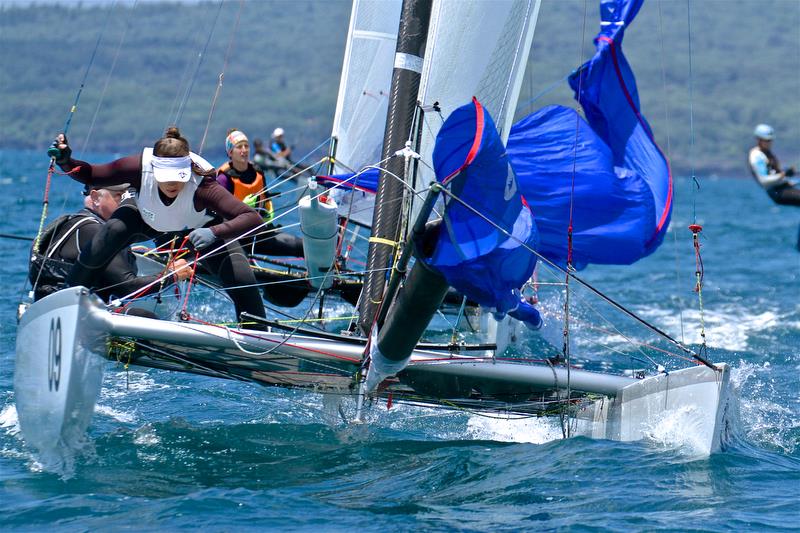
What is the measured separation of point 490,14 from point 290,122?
400 feet

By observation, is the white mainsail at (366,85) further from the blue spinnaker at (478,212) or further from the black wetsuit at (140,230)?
the blue spinnaker at (478,212)

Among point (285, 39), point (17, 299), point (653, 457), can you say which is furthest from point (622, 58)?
point (285, 39)

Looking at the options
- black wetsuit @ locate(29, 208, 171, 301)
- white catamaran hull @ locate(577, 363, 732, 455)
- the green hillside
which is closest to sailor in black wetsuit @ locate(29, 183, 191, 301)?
black wetsuit @ locate(29, 208, 171, 301)

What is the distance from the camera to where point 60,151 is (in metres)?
5.41

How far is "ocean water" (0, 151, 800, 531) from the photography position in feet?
14.8

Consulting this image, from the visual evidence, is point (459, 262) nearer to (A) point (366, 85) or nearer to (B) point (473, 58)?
(B) point (473, 58)

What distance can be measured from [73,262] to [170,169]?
1.26 meters

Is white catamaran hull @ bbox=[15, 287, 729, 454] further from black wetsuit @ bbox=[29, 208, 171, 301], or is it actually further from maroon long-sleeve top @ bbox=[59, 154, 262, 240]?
black wetsuit @ bbox=[29, 208, 171, 301]

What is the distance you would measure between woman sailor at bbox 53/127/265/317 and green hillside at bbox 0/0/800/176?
9639 centimetres

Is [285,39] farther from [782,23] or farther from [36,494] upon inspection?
[36,494]

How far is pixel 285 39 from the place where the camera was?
17000 cm

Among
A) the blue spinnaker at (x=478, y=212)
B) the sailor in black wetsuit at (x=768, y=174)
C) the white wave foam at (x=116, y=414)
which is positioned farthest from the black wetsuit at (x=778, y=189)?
the white wave foam at (x=116, y=414)

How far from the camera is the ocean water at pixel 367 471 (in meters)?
4.52

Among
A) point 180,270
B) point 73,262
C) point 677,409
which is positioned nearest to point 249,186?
point 73,262
